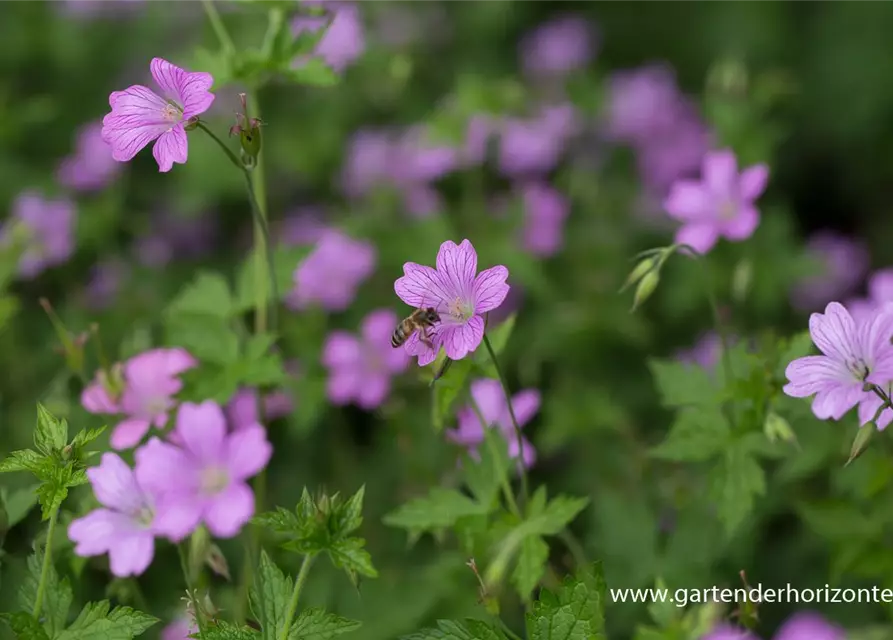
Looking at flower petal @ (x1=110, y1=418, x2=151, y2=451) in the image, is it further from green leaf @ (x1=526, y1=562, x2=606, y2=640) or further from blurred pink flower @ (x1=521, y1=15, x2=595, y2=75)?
blurred pink flower @ (x1=521, y1=15, x2=595, y2=75)

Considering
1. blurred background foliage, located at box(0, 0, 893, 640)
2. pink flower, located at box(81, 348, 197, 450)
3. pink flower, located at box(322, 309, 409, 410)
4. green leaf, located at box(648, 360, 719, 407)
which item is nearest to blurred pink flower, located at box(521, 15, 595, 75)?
blurred background foliage, located at box(0, 0, 893, 640)

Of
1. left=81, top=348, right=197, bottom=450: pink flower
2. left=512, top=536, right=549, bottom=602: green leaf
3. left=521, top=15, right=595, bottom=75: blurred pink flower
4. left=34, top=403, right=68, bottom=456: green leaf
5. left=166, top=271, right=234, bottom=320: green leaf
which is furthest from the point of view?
left=521, top=15, right=595, bottom=75: blurred pink flower

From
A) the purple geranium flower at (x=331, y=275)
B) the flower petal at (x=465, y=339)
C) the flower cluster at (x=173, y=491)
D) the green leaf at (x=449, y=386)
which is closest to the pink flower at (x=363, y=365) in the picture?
the purple geranium flower at (x=331, y=275)

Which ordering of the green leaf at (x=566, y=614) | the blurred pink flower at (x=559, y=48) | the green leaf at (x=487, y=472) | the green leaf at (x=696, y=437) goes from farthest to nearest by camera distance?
the blurred pink flower at (x=559, y=48)
the green leaf at (x=696, y=437)
the green leaf at (x=487, y=472)
the green leaf at (x=566, y=614)

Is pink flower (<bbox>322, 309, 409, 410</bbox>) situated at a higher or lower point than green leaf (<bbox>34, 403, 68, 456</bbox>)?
higher

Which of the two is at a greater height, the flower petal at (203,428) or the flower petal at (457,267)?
the flower petal at (457,267)

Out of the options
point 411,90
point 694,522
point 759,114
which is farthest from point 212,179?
point 694,522

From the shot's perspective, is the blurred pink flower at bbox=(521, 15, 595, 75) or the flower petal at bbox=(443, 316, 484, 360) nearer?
the flower petal at bbox=(443, 316, 484, 360)

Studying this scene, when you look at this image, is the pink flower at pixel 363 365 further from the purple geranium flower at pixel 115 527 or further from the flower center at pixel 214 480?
the purple geranium flower at pixel 115 527
